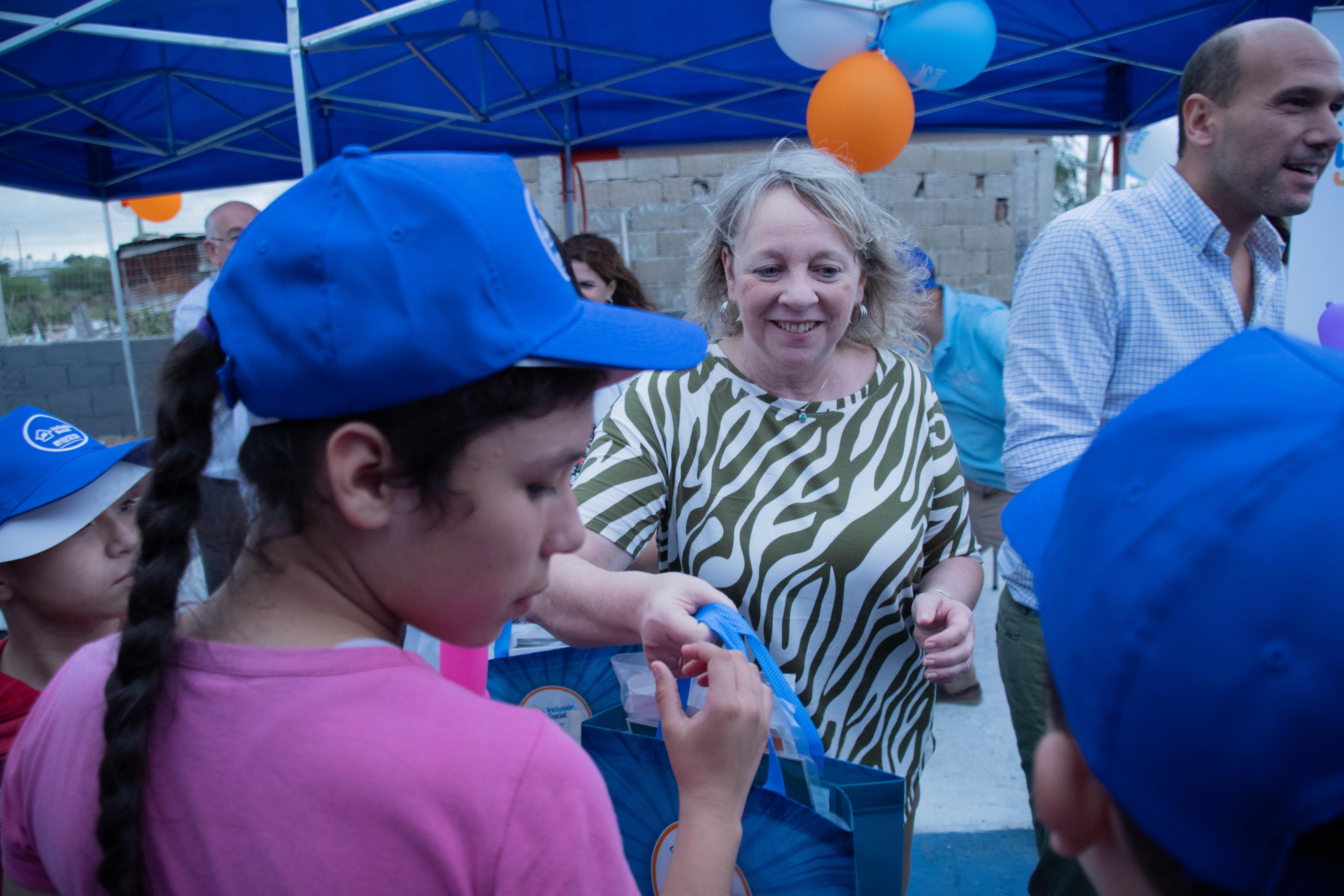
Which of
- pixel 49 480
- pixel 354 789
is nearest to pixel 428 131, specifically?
pixel 49 480

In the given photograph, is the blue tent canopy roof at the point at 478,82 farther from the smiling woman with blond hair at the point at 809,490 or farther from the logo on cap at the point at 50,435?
the smiling woman with blond hair at the point at 809,490

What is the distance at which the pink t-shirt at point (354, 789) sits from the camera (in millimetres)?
609

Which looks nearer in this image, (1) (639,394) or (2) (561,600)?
(2) (561,600)

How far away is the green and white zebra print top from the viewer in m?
1.47

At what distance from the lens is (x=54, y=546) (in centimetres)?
155

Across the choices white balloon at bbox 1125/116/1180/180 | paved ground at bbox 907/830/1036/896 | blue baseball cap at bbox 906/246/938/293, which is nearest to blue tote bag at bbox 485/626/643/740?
blue baseball cap at bbox 906/246/938/293

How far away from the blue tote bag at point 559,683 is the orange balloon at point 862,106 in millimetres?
2825

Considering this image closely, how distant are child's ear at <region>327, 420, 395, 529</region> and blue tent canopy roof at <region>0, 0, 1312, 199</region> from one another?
3.56 metres

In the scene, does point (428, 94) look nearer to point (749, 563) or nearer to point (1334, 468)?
point (749, 563)

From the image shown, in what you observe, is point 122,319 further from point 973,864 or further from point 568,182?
point 973,864

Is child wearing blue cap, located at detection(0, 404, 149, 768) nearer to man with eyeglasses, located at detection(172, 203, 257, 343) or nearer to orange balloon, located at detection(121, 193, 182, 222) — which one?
man with eyeglasses, located at detection(172, 203, 257, 343)

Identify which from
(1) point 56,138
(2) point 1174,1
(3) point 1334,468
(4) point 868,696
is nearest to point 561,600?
(4) point 868,696

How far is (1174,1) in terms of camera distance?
4211mm

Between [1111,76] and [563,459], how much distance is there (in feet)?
18.8
